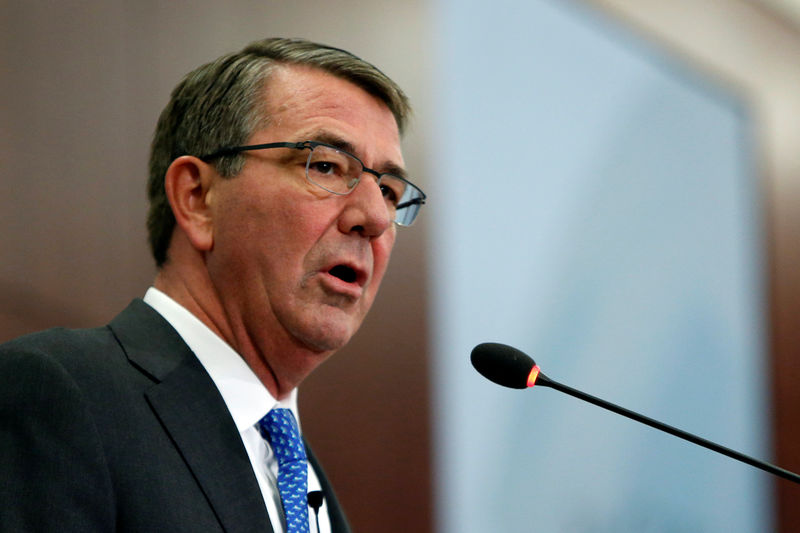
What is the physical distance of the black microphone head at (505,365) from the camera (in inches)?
45.1

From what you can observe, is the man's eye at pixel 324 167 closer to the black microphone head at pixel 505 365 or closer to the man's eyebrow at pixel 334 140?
the man's eyebrow at pixel 334 140

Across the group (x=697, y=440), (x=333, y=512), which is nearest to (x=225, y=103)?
(x=333, y=512)

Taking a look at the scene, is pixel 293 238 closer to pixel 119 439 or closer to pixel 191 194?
pixel 191 194

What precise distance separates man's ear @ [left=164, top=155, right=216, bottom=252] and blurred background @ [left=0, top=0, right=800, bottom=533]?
478mm

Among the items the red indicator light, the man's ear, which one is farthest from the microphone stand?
the man's ear

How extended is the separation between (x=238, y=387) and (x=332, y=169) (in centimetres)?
38

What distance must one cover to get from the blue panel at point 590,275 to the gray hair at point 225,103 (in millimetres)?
1117

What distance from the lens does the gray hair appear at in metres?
1.37

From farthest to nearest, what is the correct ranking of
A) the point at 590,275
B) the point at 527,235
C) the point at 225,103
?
the point at 590,275 < the point at 527,235 < the point at 225,103

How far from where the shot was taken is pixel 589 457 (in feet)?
9.86

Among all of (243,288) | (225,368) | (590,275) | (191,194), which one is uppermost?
(590,275)

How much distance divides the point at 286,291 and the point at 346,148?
25 cm

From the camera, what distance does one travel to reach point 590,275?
314cm

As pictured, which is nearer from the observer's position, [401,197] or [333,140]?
[333,140]
